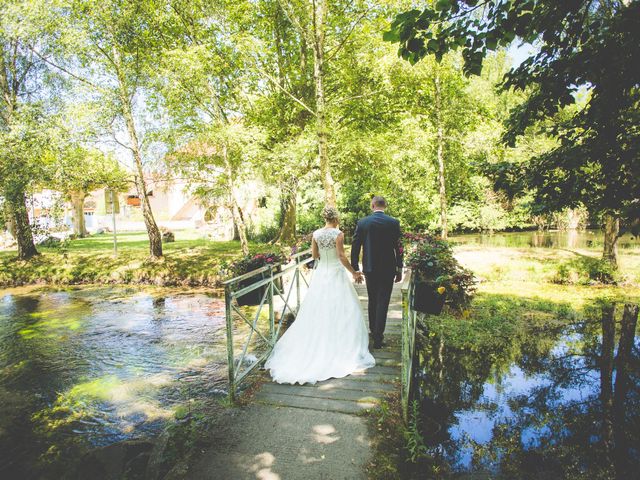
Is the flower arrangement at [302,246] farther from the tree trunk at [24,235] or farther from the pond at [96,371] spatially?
the tree trunk at [24,235]

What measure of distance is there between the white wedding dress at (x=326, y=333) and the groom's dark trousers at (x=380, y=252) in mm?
366

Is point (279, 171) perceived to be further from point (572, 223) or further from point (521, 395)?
point (572, 223)

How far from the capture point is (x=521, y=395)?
5914mm

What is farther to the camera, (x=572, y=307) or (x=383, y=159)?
(x=383, y=159)

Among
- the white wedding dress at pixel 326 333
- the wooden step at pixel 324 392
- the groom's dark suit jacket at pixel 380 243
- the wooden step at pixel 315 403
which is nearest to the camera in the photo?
the wooden step at pixel 315 403

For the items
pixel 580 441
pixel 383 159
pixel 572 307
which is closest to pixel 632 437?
pixel 580 441

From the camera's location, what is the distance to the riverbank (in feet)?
13.3

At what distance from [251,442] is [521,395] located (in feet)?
14.3

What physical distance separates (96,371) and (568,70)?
896cm

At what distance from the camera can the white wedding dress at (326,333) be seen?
5.42m

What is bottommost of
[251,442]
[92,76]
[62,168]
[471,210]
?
[251,442]

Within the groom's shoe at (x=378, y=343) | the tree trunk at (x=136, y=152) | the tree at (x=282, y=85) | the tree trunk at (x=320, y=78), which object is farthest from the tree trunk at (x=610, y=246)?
the tree trunk at (x=136, y=152)

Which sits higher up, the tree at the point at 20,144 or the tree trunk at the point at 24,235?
the tree at the point at 20,144

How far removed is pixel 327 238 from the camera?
5805 millimetres
